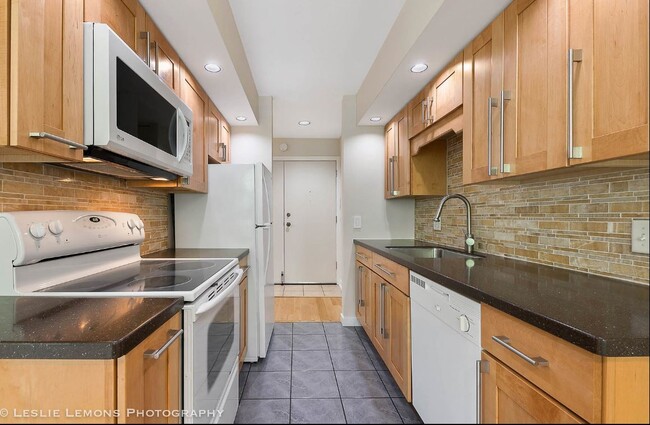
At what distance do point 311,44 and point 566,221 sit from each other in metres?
1.78

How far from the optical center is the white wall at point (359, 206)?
3191mm

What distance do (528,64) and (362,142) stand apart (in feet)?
6.71

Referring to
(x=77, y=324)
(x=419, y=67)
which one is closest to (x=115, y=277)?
(x=77, y=324)

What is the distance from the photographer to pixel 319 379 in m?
0.87

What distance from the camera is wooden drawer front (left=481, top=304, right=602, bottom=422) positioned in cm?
64

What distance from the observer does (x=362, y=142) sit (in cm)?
324

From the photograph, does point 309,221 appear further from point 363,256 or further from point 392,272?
point 392,272

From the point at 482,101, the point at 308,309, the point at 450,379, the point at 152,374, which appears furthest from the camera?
the point at 308,309

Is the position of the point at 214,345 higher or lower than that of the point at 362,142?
lower

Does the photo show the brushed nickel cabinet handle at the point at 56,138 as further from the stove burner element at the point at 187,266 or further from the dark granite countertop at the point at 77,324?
the stove burner element at the point at 187,266

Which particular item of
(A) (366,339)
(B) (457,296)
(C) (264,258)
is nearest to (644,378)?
(B) (457,296)

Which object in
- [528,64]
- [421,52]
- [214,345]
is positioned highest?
[421,52]

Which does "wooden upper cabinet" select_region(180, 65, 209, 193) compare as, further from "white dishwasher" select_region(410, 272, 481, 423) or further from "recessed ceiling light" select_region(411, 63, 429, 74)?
"white dishwasher" select_region(410, 272, 481, 423)

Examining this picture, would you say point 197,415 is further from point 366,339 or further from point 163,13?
point 366,339
